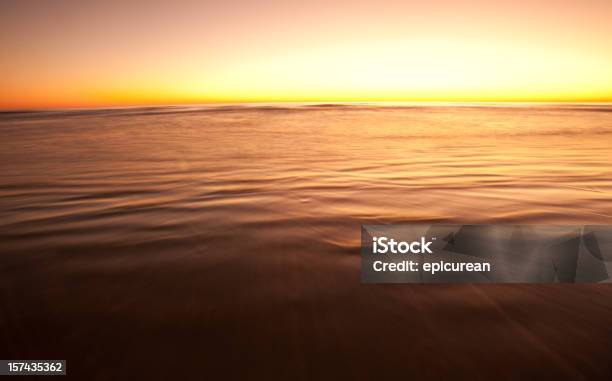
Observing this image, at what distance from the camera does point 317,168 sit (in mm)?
5023

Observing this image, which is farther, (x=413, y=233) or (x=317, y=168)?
(x=317, y=168)

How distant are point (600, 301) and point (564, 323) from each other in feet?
0.93

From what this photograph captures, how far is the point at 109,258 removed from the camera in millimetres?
1929

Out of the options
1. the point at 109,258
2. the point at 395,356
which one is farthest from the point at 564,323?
the point at 109,258

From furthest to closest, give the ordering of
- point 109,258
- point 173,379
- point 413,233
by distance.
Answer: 1. point 413,233
2. point 109,258
3. point 173,379

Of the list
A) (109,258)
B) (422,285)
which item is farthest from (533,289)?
(109,258)

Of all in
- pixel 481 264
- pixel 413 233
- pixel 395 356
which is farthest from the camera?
pixel 413 233

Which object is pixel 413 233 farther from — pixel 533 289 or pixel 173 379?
pixel 173 379

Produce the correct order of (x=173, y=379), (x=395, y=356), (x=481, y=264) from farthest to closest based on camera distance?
1. (x=481, y=264)
2. (x=395, y=356)
3. (x=173, y=379)

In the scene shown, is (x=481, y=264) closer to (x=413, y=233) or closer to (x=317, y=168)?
(x=413, y=233)

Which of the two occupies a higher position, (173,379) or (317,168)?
(317,168)

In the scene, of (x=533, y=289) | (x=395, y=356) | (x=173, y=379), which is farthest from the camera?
(x=533, y=289)

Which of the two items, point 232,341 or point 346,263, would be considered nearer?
point 232,341

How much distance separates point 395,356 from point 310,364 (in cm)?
27
